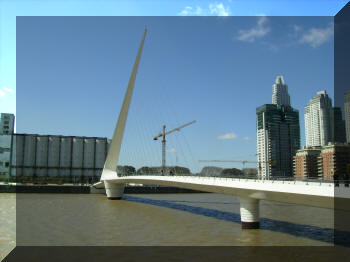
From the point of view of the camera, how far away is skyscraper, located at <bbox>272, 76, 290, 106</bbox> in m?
173

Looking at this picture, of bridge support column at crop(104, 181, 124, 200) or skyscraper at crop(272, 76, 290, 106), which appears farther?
skyscraper at crop(272, 76, 290, 106)

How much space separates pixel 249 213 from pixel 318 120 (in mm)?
107852

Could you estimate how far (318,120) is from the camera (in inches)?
4683

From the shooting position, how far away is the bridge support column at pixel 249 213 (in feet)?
67.3

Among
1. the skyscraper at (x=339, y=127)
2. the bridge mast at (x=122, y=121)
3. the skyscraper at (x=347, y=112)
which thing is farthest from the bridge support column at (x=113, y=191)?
the skyscraper at (x=339, y=127)

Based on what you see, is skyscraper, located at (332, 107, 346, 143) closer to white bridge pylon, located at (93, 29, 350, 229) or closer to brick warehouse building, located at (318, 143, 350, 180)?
brick warehouse building, located at (318, 143, 350, 180)

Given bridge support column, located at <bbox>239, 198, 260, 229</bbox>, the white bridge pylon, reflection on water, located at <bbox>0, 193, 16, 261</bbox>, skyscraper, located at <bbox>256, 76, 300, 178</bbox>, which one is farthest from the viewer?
skyscraper, located at <bbox>256, 76, 300, 178</bbox>

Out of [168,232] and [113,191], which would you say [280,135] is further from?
[168,232]

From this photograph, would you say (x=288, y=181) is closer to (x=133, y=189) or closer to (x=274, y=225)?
(x=274, y=225)

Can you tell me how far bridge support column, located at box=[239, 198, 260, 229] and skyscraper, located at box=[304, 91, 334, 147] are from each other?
9637cm

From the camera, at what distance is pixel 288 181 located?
16.3 metres

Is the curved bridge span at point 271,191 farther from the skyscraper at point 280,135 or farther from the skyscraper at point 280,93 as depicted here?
the skyscraper at point 280,93

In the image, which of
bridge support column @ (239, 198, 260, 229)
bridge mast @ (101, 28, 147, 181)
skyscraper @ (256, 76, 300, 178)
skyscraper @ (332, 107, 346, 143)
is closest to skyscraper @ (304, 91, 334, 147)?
skyscraper @ (256, 76, 300, 178)

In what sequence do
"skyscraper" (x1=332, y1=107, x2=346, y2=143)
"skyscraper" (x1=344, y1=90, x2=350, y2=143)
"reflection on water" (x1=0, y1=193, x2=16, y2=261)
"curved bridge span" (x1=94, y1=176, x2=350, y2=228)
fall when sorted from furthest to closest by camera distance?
"skyscraper" (x1=332, y1=107, x2=346, y2=143) → "skyscraper" (x1=344, y1=90, x2=350, y2=143) → "reflection on water" (x1=0, y1=193, x2=16, y2=261) → "curved bridge span" (x1=94, y1=176, x2=350, y2=228)
